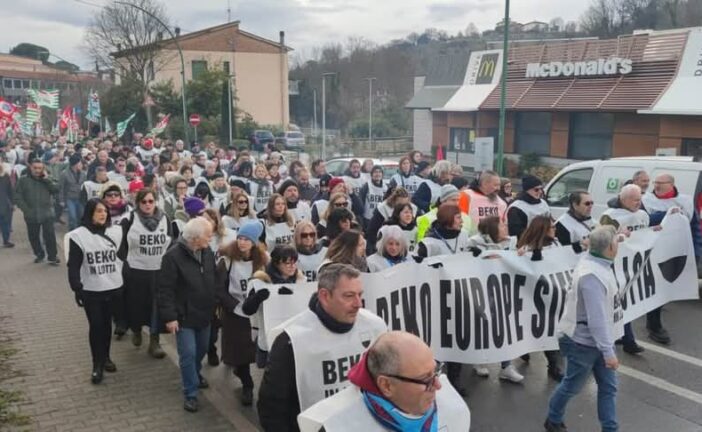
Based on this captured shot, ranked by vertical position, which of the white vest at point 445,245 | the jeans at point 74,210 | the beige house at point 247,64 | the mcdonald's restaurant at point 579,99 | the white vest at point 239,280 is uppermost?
the beige house at point 247,64

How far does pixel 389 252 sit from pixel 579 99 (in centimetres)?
2265

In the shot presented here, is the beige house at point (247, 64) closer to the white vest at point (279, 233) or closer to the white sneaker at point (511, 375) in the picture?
the white vest at point (279, 233)

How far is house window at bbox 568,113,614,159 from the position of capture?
83.9 ft

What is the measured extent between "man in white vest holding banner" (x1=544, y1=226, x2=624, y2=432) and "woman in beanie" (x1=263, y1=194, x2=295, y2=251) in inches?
139

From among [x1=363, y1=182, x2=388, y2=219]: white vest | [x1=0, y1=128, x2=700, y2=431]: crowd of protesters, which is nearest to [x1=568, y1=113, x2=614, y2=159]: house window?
[x1=363, y1=182, x2=388, y2=219]: white vest

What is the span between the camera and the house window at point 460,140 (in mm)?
32062

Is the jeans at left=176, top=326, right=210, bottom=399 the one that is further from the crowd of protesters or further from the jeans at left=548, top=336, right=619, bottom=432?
the jeans at left=548, top=336, right=619, bottom=432

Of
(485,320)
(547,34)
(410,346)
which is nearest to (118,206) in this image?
(485,320)

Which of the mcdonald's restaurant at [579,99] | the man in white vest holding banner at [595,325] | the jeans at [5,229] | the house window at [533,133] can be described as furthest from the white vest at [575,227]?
the house window at [533,133]

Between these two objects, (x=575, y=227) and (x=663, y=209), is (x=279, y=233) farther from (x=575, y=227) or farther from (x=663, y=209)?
(x=663, y=209)

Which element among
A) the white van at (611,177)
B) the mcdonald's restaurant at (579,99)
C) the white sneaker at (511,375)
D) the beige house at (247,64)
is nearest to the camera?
the white sneaker at (511,375)

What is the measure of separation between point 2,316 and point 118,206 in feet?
8.75

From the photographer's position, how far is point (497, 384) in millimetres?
6223

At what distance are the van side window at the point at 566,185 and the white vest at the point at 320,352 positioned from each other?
7.49m
